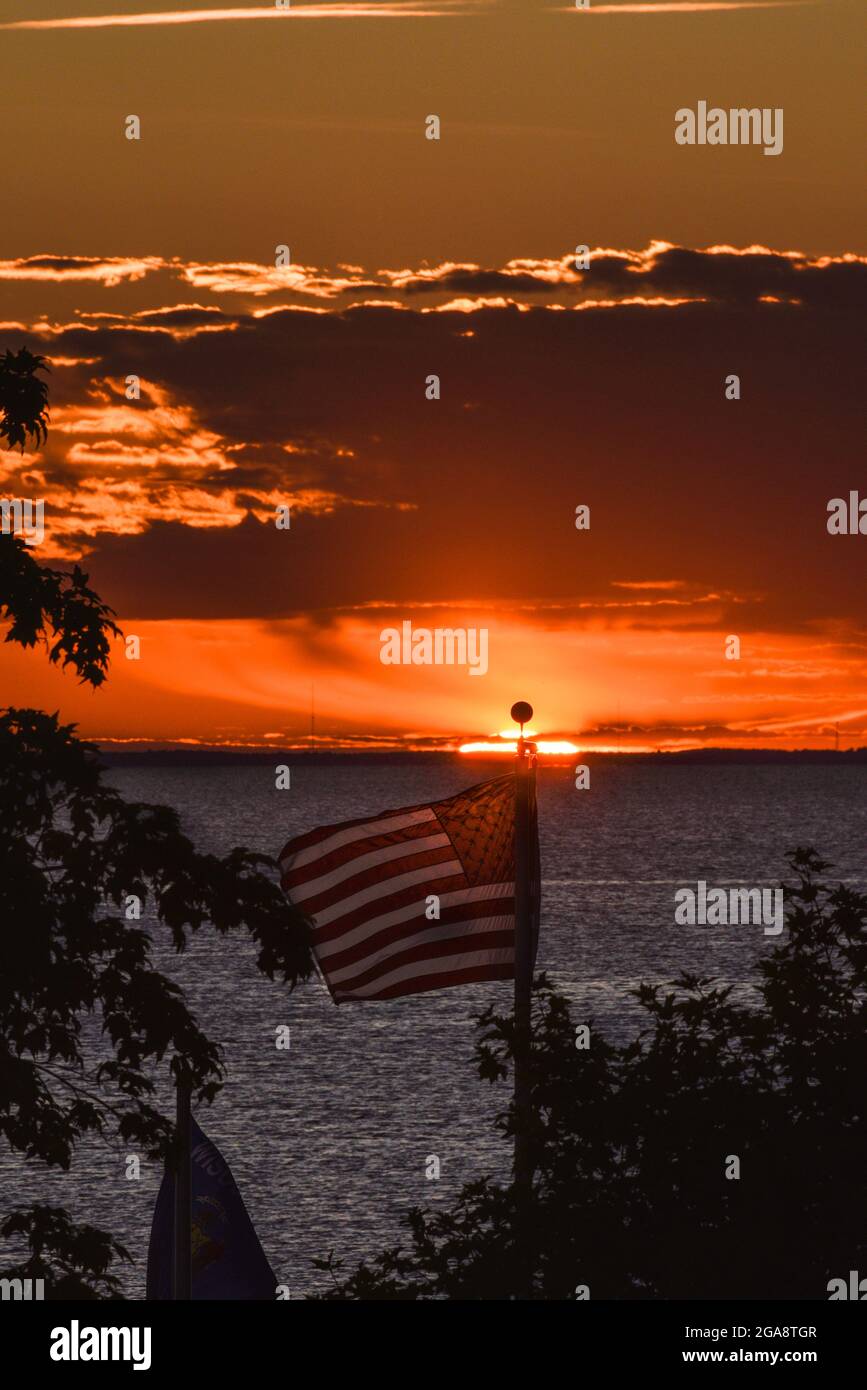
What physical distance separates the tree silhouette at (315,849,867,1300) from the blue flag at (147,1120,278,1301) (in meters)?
4.04

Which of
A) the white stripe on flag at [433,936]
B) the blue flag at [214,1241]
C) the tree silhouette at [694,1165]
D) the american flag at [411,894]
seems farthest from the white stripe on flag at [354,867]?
the blue flag at [214,1241]

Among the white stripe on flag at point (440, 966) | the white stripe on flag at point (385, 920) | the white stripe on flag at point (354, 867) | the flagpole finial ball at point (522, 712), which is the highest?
the flagpole finial ball at point (522, 712)

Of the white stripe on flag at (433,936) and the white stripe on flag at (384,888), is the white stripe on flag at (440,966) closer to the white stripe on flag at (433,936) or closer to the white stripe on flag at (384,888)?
the white stripe on flag at (433,936)

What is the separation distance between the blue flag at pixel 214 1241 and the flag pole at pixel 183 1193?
213 cm

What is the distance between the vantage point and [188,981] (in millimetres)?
146750

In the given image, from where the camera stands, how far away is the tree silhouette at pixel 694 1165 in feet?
67.7

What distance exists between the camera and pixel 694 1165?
21.5 meters

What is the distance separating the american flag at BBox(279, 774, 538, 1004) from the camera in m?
23.7

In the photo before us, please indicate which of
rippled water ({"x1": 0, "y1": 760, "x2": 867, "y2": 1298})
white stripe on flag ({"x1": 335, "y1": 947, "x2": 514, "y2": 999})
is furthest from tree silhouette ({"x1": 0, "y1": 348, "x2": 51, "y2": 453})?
rippled water ({"x1": 0, "y1": 760, "x2": 867, "y2": 1298})

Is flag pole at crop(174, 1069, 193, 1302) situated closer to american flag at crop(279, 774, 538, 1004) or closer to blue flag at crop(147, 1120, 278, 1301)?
blue flag at crop(147, 1120, 278, 1301)
